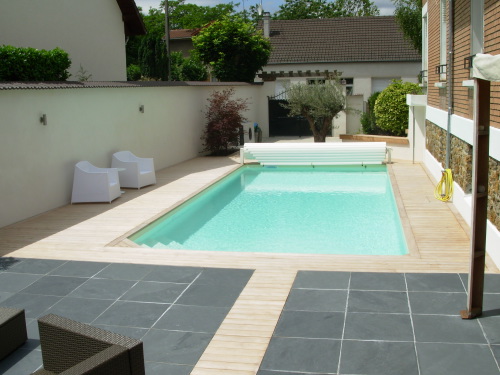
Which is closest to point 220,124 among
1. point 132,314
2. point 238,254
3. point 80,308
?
point 238,254

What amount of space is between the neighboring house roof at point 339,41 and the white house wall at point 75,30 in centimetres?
1519

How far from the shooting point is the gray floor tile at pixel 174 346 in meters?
4.49

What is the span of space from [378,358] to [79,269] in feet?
12.2

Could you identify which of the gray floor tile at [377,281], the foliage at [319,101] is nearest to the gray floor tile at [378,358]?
the gray floor tile at [377,281]

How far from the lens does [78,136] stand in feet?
36.6

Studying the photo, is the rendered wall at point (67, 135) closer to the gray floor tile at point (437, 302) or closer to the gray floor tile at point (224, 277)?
the gray floor tile at point (224, 277)

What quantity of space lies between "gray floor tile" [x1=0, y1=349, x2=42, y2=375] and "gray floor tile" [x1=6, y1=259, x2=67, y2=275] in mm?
2029

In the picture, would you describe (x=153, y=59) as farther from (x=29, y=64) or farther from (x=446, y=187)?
(x=446, y=187)

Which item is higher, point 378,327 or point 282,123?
point 282,123

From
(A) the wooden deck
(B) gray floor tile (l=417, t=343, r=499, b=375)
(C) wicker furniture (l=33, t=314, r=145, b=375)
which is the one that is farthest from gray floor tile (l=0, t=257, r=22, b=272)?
(B) gray floor tile (l=417, t=343, r=499, b=375)

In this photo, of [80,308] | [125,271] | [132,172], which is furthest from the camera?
[132,172]

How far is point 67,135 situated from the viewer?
35.3 ft

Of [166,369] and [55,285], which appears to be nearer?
[166,369]

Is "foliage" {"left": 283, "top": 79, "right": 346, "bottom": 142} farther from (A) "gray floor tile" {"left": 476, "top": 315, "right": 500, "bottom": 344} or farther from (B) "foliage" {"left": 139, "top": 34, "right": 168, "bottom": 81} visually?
(A) "gray floor tile" {"left": 476, "top": 315, "right": 500, "bottom": 344}
